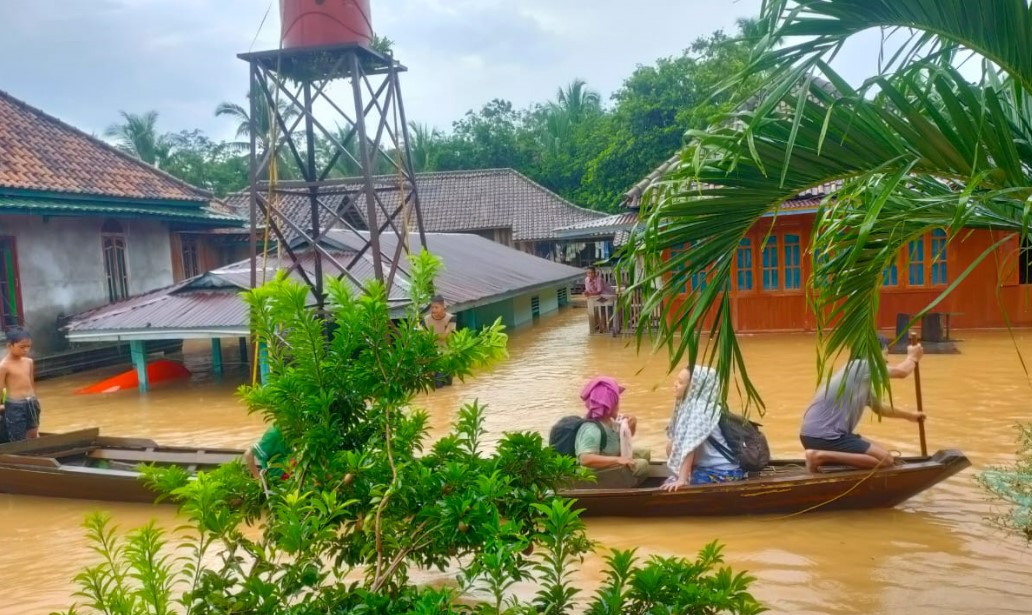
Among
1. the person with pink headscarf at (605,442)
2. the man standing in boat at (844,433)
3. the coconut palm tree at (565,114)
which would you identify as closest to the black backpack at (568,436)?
the person with pink headscarf at (605,442)

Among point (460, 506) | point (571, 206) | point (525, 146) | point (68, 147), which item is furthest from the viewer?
point (525, 146)

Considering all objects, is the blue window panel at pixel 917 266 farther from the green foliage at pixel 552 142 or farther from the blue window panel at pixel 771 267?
the green foliage at pixel 552 142

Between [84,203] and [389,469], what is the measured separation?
587 inches

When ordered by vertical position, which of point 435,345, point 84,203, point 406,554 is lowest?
point 406,554

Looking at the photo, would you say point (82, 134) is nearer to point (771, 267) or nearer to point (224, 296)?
point (224, 296)

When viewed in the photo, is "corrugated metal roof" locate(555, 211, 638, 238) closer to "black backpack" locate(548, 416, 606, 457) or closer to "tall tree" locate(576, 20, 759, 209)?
"tall tree" locate(576, 20, 759, 209)

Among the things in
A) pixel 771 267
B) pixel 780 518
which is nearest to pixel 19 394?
pixel 780 518


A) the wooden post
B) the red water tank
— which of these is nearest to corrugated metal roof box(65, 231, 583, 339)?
the wooden post

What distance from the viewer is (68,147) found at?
57.5 feet

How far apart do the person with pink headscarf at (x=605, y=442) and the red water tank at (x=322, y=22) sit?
22.3 feet

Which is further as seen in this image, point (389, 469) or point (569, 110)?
point (569, 110)

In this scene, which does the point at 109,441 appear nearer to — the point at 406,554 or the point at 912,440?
the point at 406,554

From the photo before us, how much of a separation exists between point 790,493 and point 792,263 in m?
10.8

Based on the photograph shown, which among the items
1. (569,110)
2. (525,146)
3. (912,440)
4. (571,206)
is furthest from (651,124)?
(912,440)
